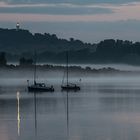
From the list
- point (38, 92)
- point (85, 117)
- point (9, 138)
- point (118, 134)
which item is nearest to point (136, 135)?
point (118, 134)

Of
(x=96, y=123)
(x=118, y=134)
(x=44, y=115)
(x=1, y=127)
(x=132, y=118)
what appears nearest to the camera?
(x=118, y=134)

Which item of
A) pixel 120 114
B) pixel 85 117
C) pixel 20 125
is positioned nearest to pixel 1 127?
pixel 20 125

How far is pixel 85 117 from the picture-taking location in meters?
43.4

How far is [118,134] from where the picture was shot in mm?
31594

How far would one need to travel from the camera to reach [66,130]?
109ft

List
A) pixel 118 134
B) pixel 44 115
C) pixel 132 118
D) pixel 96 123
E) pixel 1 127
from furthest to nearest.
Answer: pixel 44 115
pixel 132 118
pixel 96 123
pixel 1 127
pixel 118 134

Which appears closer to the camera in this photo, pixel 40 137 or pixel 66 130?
pixel 40 137

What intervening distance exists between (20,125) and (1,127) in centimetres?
166

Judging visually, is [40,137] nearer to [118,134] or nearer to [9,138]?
[9,138]

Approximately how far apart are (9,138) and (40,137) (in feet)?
5.01

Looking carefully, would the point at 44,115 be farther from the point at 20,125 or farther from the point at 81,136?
the point at 81,136

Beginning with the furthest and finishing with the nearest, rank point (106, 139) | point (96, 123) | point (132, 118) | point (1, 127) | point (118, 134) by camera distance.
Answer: point (132, 118) < point (96, 123) < point (1, 127) < point (118, 134) < point (106, 139)

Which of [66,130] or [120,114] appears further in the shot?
[120,114]

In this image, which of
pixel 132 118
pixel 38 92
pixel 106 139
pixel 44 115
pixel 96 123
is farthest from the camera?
pixel 38 92
